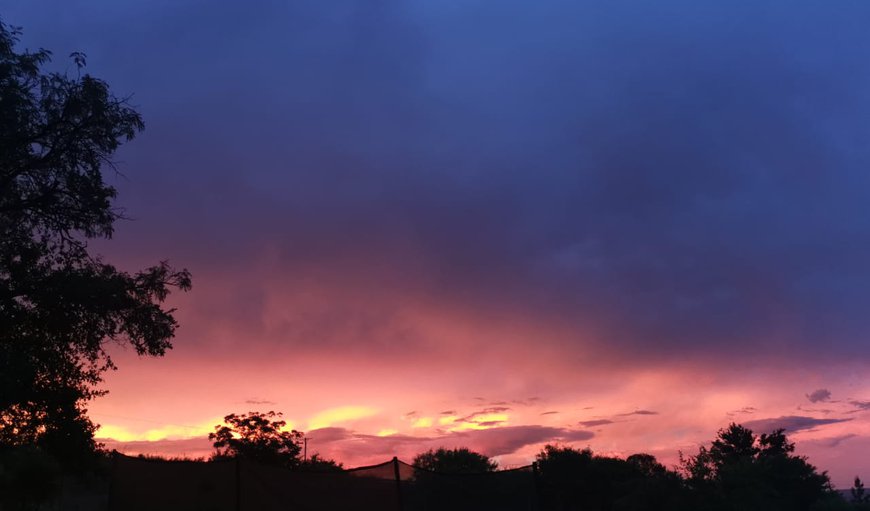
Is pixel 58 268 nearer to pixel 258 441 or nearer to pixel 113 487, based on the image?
pixel 113 487

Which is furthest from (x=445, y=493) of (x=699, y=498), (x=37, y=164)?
(x=699, y=498)

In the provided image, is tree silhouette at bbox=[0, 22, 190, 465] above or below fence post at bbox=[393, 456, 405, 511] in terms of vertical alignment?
above

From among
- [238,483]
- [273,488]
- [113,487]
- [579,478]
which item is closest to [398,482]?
[273,488]

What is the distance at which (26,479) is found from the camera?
25703 millimetres

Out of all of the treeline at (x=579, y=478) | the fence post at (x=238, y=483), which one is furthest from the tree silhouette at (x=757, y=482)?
the fence post at (x=238, y=483)

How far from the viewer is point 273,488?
40.7 feet

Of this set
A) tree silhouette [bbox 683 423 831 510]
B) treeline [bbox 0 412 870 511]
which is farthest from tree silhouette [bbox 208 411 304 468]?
tree silhouette [bbox 683 423 831 510]

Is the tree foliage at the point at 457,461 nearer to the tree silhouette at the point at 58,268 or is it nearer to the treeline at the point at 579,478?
the treeline at the point at 579,478

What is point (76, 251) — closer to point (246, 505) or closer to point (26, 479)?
point (246, 505)

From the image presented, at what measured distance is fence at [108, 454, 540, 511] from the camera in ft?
38.0

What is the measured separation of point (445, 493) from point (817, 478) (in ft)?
145

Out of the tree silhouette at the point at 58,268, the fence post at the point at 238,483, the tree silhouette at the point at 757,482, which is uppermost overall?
the tree silhouette at the point at 58,268

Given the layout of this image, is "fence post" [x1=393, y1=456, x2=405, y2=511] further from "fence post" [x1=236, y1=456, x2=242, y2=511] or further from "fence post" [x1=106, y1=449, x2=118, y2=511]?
"fence post" [x1=106, y1=449, x2=118, y2=511]

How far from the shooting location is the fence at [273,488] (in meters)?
11.6
